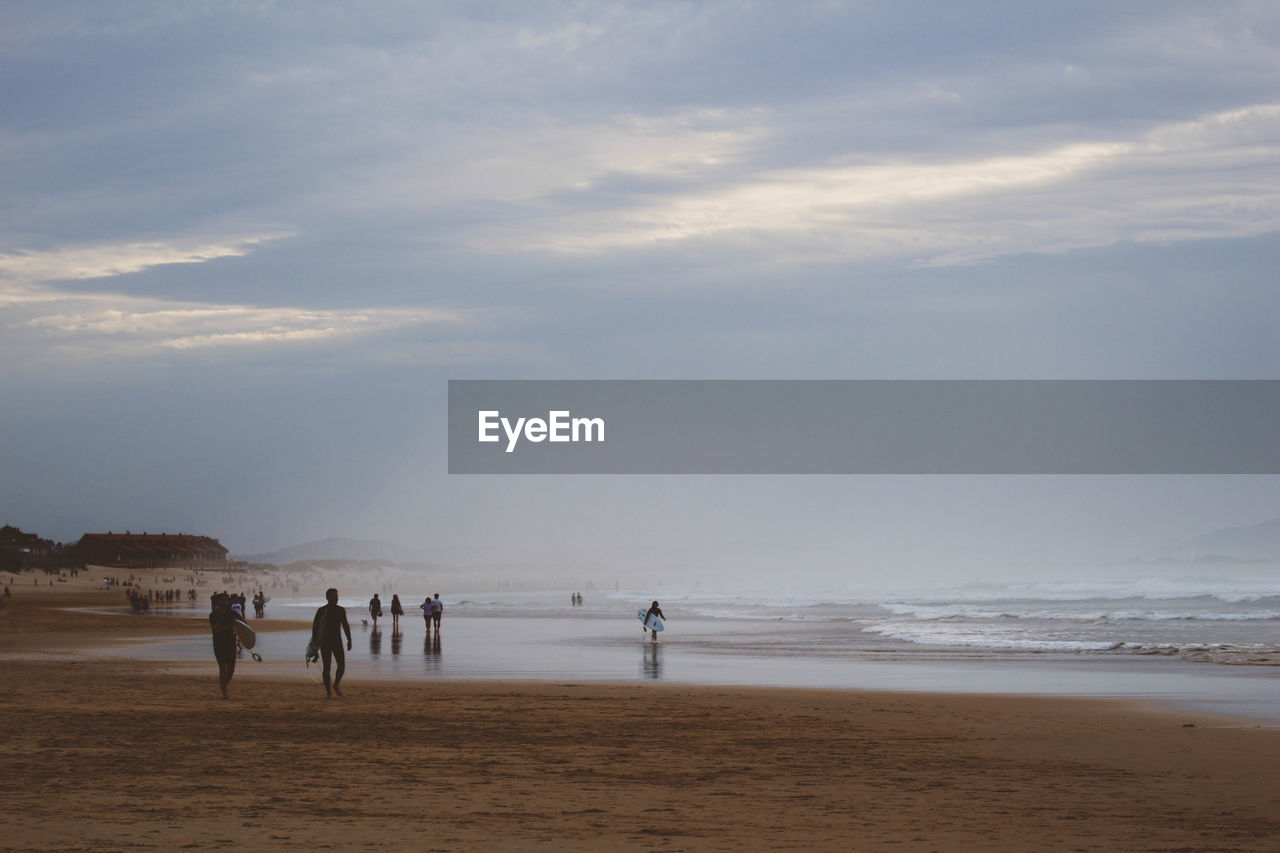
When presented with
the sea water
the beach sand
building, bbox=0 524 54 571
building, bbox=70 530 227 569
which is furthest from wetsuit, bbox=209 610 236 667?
building, bbox=70 530 227 569

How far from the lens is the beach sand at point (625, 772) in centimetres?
911

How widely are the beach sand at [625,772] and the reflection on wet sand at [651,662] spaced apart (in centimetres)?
504

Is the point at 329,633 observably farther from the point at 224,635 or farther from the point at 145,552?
the point at 145,552

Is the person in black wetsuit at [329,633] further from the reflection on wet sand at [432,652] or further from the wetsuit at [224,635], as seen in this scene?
the reflection on wet sand at [432,652]

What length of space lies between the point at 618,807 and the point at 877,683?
1299 centimetres

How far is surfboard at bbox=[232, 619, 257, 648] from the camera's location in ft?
66.7

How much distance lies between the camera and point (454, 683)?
872 inches

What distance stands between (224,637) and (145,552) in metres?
171

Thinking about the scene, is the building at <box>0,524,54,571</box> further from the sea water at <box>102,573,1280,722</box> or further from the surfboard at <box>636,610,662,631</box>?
the surfboard at <box>636,610,662,631</box>

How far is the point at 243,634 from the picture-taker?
20.6 metres

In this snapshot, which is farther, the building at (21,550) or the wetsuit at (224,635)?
the building at (21,550)

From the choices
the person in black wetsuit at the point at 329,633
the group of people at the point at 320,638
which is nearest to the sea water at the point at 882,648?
the group of people at the point at 320,638

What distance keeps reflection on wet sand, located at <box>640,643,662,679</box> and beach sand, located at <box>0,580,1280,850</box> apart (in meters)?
5.04

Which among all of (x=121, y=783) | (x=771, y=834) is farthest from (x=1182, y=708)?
(x=121, y=783)
